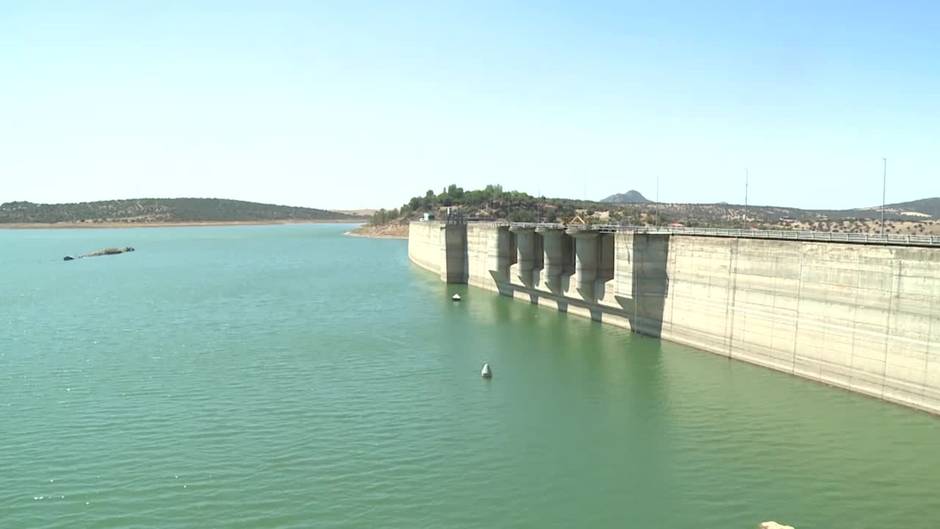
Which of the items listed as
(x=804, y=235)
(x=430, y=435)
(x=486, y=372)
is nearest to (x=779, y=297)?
(x=804, y=235)

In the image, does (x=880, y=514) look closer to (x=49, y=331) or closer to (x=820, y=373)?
(x=820, y=373)

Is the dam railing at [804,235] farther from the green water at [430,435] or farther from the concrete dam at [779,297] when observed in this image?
the green water at [430,435]

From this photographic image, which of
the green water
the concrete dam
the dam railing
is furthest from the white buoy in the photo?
the dam railing

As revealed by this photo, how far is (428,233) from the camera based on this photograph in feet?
322

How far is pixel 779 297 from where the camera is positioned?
35312mm

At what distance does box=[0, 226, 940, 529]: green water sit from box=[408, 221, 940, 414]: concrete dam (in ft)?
4.88

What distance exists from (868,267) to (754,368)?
8.19 m

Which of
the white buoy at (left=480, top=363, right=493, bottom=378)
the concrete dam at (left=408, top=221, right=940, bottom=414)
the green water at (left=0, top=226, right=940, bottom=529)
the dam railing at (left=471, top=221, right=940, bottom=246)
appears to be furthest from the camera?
the white buoy at (left=480, top=363, right=493, bottom=378)

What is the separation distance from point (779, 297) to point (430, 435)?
65.0 feet

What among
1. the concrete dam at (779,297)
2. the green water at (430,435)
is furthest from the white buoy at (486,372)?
the concrete dam at (779,297)

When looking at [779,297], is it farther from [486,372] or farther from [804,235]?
[486,372]

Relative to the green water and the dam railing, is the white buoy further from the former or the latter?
the dam railing

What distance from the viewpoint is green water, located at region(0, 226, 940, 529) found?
20656mm

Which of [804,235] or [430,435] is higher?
[804,235]
